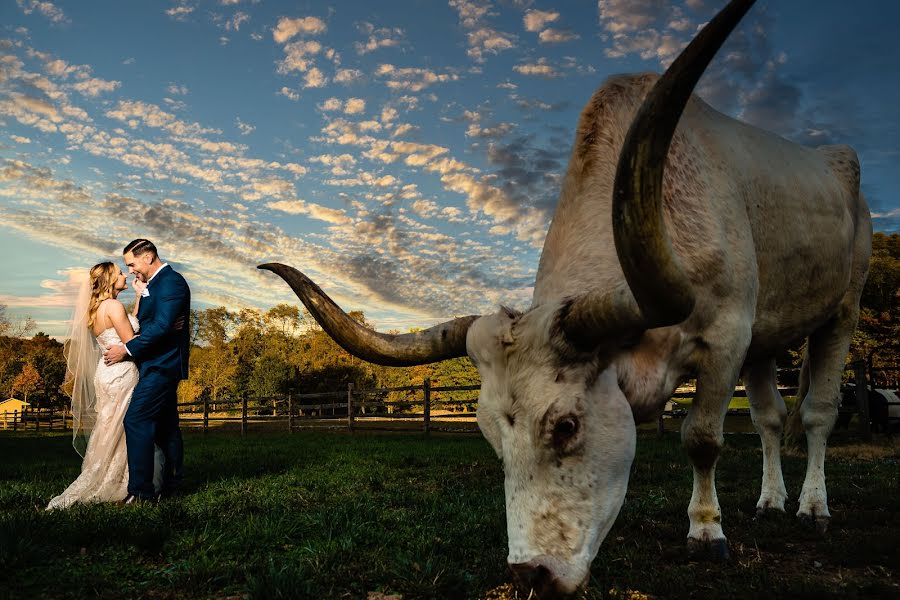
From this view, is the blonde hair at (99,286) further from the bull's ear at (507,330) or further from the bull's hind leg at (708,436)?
the bull's hind leg at (708,436)

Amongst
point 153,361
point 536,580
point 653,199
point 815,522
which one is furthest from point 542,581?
point 153,361

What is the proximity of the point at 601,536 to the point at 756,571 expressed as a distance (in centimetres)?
112

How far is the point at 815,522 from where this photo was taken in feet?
15.2

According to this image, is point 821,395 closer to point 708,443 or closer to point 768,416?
point 768,416

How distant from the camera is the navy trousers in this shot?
5.60m

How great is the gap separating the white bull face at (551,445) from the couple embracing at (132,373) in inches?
157

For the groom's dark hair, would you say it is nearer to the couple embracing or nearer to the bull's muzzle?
the couple embracing

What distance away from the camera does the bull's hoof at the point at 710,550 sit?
11.8ft

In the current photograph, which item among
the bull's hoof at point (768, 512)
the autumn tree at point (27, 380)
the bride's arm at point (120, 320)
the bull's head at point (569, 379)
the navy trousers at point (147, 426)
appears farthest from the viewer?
the autumn tree at point (27, 380)

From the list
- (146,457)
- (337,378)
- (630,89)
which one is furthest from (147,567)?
(337,378)

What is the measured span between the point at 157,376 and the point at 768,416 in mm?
5567

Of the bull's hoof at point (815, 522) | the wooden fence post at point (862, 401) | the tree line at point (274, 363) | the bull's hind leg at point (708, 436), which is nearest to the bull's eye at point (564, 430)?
the bull's hind leg at point (708, 436)

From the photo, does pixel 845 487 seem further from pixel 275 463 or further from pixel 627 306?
pixel 275 463

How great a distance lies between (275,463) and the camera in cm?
945
